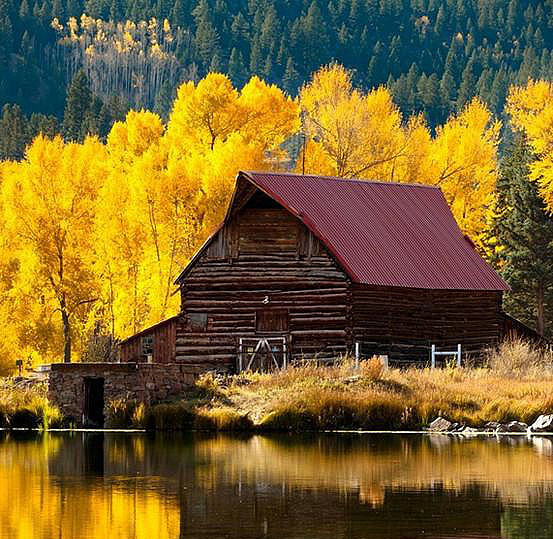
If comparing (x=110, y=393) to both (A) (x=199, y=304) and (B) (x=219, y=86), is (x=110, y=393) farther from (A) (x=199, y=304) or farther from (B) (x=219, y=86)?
(B) (x=219, y=86)

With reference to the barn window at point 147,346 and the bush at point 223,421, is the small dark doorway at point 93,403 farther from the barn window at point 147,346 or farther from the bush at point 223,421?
the barn window at point 147,346

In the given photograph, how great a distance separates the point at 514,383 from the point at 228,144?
70.7 ft

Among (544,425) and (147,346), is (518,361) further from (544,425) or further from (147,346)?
(147,346)

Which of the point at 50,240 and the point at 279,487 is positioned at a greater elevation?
the point at 50,240

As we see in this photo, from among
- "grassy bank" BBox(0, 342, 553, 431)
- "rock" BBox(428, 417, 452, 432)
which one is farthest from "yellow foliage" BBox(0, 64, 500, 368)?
"rock" BBox(428, 417, 452, 432)

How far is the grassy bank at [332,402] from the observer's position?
42469 millimetres

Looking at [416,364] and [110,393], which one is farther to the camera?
[416,364]

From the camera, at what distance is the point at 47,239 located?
6512cm

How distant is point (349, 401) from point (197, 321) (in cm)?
1282

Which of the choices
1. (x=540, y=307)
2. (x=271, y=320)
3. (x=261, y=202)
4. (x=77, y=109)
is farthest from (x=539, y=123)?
(x=77, y=109)

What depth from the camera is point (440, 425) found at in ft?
137

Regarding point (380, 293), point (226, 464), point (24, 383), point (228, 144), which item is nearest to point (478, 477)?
point (226, 464)

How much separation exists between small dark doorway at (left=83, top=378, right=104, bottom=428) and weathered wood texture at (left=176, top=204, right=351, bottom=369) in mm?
8272

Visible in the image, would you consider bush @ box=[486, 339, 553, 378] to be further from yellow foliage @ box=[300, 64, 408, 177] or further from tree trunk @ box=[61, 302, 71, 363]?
yellow foliage @ box=[300, 64, 408, 177]
